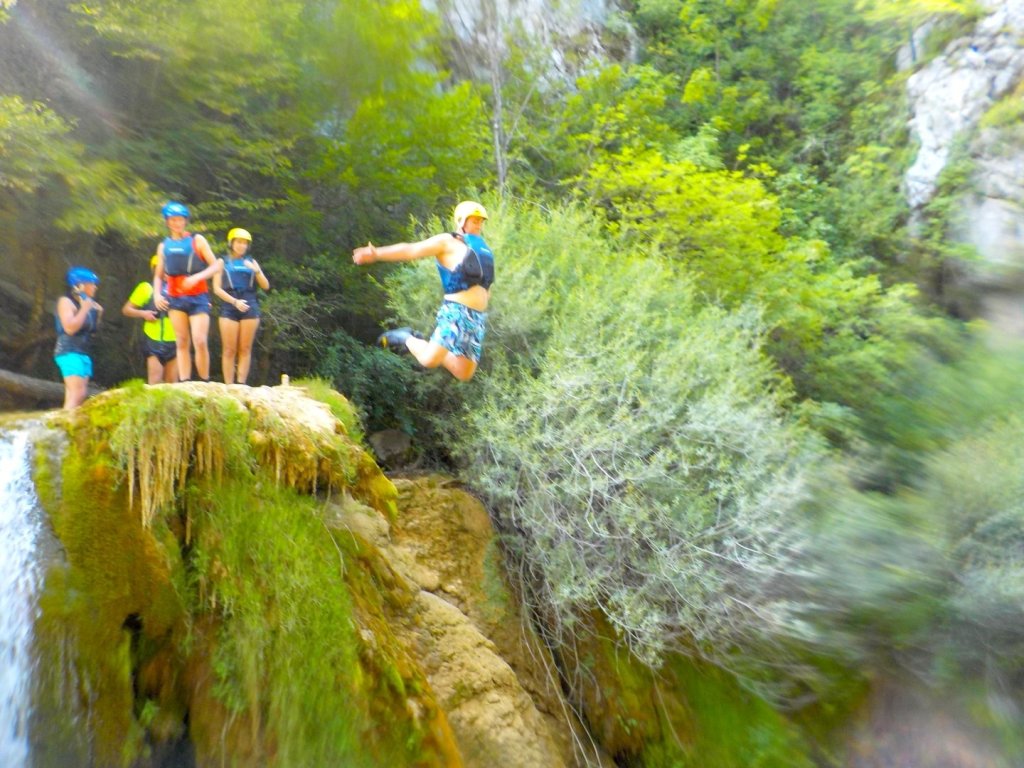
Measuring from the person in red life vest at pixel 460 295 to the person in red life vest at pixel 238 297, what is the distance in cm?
125

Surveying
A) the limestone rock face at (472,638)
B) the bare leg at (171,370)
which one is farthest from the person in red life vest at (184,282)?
the limestone rock face at (472,638)

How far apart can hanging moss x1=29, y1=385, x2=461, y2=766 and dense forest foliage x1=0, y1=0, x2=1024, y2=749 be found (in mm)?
2887

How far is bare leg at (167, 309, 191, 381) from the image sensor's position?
23.1 feet

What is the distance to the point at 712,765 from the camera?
7883 mm

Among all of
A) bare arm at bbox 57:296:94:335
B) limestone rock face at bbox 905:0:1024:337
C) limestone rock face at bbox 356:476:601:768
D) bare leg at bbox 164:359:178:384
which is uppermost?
limestone rock face at bbox 905:0:1024:337

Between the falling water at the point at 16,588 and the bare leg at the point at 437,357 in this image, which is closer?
the falling water at the point at 16,588

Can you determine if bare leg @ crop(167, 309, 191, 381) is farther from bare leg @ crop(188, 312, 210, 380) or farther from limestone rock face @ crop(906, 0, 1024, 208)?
limestone rock face @ crop(906, 0, 1024, 208)

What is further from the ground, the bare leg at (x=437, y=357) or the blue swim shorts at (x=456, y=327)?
the blue swim shorts at (x=456, y=327)

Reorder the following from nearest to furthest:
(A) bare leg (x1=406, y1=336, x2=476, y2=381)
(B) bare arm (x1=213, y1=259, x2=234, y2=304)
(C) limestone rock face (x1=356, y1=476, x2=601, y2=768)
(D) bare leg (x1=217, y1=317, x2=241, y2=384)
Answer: (C) limestone rock face (x1=356, y1=476, x2=601, y2=768)
(A) bare leg (x1=406, y1=336, x2=476, y2=381)
(B) bare arm (x1=213, y1=259, x2=234, y2=304)
(D) bare leg (x1=217, y1=317, x2=241, y2=384)

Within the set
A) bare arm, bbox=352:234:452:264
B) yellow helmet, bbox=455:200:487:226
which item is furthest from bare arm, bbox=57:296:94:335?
yellow helmet, bbox=455:200:487:226

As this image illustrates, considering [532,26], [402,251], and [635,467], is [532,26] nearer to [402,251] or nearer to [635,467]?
[635,467]

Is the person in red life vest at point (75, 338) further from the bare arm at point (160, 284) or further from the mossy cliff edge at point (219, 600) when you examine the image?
the mossy cliff edge at point (219, 600)

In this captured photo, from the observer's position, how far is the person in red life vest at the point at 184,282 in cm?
689

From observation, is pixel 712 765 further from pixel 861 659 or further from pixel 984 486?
pixel 984 486
